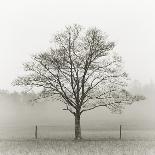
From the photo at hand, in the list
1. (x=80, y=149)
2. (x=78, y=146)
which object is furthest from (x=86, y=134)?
(x=80, y=149)

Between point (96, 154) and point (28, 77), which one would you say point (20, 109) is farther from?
point (96, 154)

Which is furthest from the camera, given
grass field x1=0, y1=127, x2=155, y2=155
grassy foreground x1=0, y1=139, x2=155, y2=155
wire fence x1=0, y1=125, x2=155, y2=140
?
wire fence x1=0, y1=125, x2=155, y2=140

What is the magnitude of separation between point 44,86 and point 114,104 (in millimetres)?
6903

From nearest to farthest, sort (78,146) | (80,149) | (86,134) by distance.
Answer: (80,149), (78,146), (86,134)

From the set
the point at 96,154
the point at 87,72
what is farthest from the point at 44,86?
the point at 96,154

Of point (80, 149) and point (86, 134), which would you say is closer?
point (80, 149)

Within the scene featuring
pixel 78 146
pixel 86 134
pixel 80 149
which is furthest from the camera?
pixel 86 134

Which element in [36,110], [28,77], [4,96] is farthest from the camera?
[4,96]

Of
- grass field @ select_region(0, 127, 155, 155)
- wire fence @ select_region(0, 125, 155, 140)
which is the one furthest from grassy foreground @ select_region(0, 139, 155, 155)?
wire fence @ select_region(0, 125, 155, 140)

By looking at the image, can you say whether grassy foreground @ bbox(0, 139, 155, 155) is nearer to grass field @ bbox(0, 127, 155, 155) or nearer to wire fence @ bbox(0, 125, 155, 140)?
grass field @ bbox(0, 127, 155, 155)

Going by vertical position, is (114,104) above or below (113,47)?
below

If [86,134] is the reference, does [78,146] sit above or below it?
below

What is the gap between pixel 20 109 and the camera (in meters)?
155

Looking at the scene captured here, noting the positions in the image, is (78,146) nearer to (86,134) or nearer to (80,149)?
(80,149)
